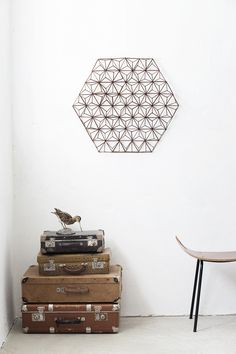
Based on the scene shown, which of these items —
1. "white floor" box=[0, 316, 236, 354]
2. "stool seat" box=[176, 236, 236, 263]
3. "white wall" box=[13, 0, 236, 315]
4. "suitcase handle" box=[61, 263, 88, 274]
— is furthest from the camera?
"white wall" box=[13, 0, 236, 315]

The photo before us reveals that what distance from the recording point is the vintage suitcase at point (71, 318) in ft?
11.5

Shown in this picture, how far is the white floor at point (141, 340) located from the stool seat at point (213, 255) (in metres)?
0.50

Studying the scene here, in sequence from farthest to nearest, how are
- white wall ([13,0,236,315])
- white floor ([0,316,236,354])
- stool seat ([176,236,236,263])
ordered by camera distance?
1. white wall ([13,0,236,315])
2. stool seat ([176,236,236,263])
3. white floor ([0,316,236,354])

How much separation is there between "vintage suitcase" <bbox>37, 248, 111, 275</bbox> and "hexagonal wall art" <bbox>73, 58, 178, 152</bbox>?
2.71 ft

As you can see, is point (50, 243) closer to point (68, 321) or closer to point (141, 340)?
point (68, 321)

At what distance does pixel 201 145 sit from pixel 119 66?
2.78ft

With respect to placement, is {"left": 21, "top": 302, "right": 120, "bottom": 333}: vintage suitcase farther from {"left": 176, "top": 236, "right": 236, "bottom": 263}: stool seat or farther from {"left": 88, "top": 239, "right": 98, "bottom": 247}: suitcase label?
{"left": 176, "top": 236, "right": 236, "bottom": 263}: stool seat

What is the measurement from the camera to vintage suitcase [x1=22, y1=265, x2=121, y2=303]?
3527 mm

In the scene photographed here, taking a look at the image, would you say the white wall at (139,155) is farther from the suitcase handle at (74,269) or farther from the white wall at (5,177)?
the suitcase handle at (74,269)

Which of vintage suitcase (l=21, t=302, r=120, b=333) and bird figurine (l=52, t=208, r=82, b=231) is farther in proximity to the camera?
bird figurine (l=52, t=208, r=82, b=231)

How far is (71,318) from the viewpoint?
3.50m

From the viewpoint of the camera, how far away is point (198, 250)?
3.94 metres

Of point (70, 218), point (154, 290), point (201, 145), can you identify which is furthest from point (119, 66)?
point (154, 290)

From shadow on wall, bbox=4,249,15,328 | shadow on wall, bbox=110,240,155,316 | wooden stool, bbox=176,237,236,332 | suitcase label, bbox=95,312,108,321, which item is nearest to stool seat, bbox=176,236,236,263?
wooden stool, bbox=176,237,236,332
